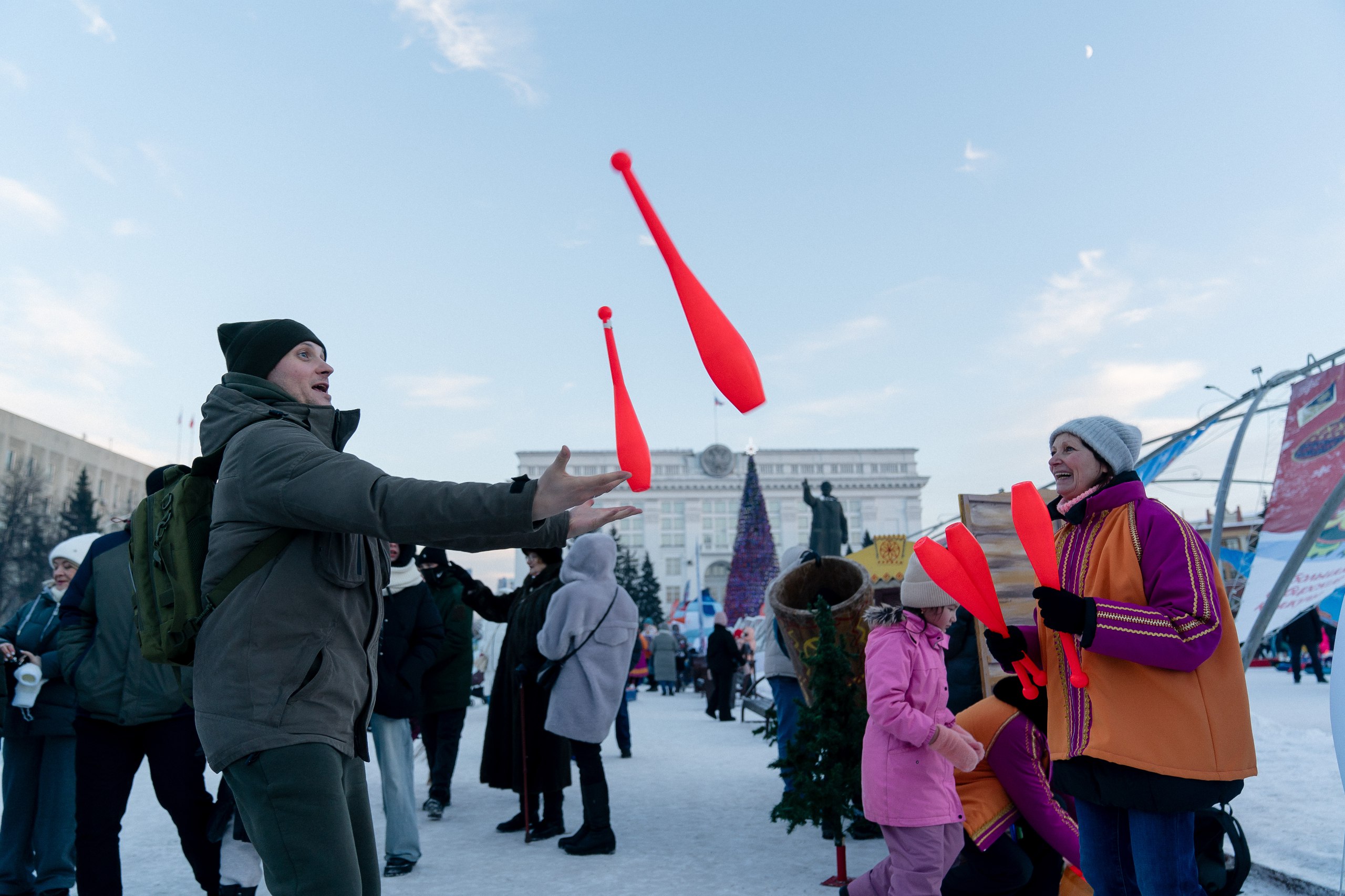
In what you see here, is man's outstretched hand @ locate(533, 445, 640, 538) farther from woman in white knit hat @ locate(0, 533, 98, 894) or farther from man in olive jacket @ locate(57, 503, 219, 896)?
woman in white knit hat @ locate(0, 533, 98, 894)

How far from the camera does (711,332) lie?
200 cm

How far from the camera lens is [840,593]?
608 centimetres

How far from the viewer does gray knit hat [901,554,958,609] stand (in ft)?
12.7

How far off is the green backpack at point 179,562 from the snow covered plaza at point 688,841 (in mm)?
3157

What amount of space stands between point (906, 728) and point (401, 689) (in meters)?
3.21

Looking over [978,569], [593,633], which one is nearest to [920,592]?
[978,569]

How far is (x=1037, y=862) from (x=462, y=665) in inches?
178

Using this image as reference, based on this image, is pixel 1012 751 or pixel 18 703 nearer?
pixel 1012 751

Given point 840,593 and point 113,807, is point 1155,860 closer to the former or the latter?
point 840,593

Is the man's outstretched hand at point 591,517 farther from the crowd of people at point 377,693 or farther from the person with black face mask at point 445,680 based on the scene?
the person with black face mask at point 445,680

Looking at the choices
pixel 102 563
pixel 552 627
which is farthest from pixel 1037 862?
pixel 102 563

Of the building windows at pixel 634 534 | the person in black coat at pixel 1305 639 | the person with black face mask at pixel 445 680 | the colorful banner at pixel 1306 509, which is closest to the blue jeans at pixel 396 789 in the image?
the person with black face mask at pixel 445 680

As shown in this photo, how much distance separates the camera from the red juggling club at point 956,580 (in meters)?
2.66

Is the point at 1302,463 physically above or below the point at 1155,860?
above
